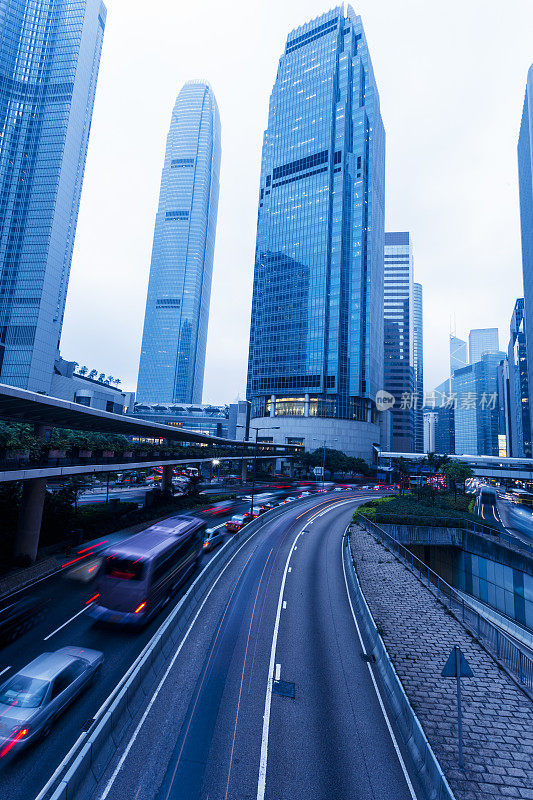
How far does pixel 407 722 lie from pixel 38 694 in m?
10.8

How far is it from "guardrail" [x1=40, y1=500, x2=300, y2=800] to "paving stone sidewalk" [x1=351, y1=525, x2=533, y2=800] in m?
8.84

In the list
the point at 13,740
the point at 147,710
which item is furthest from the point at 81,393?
the point at 13,740

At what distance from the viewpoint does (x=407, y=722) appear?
33.9ft

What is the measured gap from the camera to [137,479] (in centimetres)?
7850

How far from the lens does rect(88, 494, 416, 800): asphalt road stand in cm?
862

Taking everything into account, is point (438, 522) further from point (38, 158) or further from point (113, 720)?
point (38, 158)

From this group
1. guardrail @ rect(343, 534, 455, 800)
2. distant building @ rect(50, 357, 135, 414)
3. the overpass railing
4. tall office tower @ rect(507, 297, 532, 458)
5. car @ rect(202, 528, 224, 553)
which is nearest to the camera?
guardrail @ rect(343, 534, 455, 800)

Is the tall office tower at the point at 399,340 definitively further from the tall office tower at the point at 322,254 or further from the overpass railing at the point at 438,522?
the overpass railing at the point at 438,522

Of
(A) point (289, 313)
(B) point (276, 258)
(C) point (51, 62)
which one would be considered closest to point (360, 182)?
(B) point (276, 258)

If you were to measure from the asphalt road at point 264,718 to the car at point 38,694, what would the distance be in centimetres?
224

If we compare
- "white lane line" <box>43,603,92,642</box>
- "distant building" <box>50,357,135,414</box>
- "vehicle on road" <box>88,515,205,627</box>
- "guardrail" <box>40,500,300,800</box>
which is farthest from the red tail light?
"distant building" <box>50,357,135,414</box>

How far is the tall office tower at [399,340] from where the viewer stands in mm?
178000

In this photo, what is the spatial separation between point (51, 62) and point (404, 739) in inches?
7085

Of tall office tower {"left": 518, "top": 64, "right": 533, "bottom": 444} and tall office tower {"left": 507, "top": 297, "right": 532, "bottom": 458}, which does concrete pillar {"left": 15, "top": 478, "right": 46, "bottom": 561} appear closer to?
tall office tower {"left": 518, "top": 64, "right": 533, "bottom": 444}
